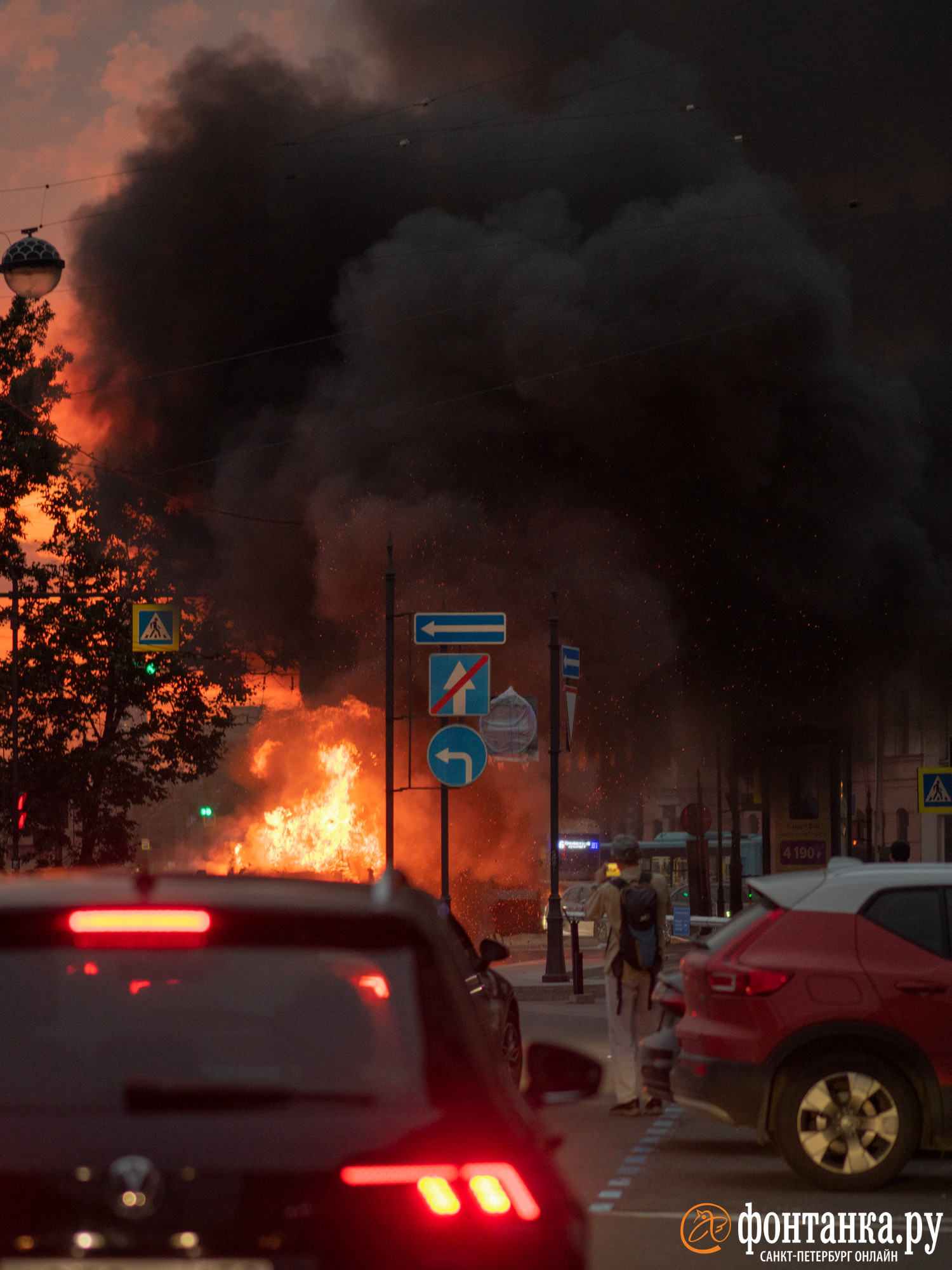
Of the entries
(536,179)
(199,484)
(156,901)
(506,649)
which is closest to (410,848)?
(506,649)

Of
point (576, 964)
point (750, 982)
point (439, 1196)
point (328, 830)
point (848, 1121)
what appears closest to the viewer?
point (439, 1196)

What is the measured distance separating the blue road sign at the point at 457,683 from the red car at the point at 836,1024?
447 inches

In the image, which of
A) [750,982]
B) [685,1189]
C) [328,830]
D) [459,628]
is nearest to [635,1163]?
[685,1189]

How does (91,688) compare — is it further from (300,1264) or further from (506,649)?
(300,1264)

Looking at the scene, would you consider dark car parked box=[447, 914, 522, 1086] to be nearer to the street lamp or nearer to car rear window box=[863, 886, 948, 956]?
car rear window box=[863, 886, 948, 956]

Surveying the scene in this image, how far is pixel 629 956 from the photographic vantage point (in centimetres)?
1243

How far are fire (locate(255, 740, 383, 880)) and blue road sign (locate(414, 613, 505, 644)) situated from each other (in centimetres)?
2137

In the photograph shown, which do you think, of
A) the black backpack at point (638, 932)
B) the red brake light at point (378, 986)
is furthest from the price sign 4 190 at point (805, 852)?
the red brake light at point (378, 986)

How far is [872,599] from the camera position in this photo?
53250mm

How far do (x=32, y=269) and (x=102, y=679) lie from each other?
2560cm

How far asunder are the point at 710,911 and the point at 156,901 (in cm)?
4860

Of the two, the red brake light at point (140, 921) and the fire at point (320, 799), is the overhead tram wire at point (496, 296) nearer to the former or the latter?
the fire at point (320, 799)

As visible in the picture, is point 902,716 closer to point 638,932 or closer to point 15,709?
point 15,709

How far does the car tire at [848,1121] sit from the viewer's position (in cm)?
922
